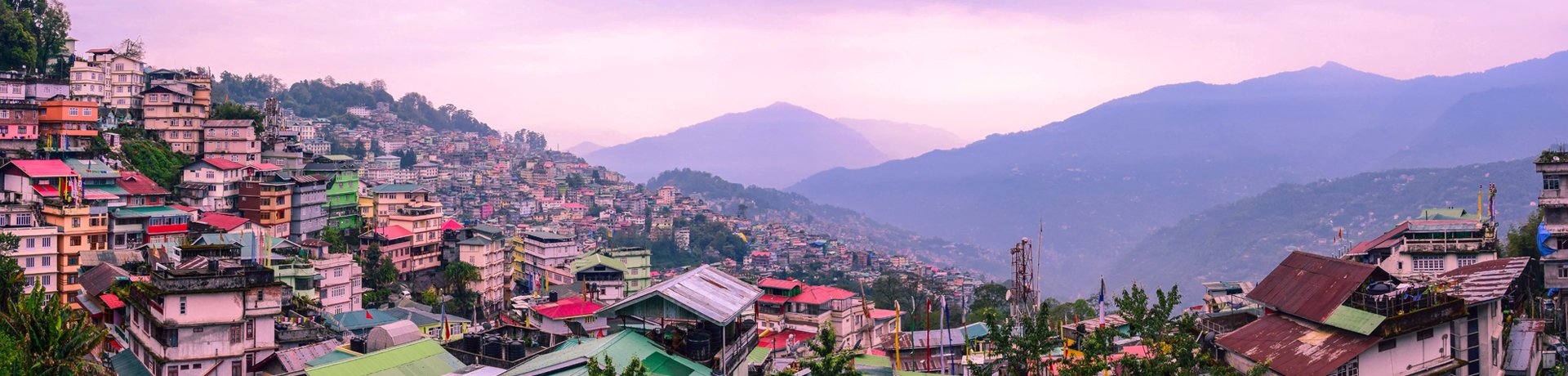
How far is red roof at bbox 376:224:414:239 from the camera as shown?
41250 millimetres

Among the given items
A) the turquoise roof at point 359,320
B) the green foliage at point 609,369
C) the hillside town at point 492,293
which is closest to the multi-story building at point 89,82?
the hillside town at point 492,293

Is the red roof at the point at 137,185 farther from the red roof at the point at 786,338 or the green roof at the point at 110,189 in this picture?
the red roof at the point at 786,338

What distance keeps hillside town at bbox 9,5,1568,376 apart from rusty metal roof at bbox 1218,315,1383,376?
6 centimetres

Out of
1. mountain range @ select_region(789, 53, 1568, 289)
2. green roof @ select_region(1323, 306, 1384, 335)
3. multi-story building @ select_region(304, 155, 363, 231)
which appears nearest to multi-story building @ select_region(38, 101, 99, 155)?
multi-story building @ select_region(304, 155, 363, 231)

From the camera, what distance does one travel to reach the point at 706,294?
16391 mm

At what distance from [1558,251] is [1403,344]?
1076 centimetres

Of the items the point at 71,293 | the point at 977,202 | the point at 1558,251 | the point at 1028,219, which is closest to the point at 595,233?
the point at 71,293

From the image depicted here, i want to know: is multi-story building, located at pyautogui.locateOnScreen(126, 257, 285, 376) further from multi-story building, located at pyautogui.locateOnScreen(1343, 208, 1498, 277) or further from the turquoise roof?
multi-story building, located at pyautogui.locateOnScreen(1343, 208, 1498, 277)

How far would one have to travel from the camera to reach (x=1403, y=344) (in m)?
18.8

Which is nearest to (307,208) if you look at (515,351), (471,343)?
(471,343)

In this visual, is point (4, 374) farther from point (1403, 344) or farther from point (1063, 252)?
point (1063, 252)

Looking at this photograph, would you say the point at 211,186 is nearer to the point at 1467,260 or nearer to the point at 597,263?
the point at 597,263

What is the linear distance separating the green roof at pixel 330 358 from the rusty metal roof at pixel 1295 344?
15.0 meters

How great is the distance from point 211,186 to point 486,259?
32.5ft
